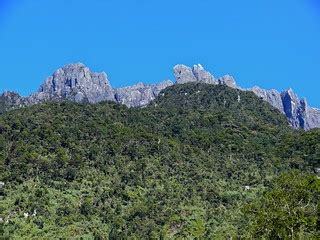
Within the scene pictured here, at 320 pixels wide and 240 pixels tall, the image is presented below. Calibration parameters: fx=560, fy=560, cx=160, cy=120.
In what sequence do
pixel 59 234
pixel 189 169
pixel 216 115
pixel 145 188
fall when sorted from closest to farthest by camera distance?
pixel 59 234 → pixel 145 188 → pixel 189 169 → pixel 216 115

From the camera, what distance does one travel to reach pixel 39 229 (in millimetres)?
60688

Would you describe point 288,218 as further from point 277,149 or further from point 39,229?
point 277,149

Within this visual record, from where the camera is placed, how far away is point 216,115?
112000 mm

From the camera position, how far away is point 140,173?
7700 centimetres

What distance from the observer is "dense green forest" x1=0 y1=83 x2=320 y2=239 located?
62.0m

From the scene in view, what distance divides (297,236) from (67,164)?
50329 millimetres

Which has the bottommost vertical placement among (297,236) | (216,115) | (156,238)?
(297,236)

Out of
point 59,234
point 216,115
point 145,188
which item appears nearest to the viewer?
point 59,234

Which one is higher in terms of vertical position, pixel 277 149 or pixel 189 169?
pixel 277 149

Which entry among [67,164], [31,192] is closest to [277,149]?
[67,164]

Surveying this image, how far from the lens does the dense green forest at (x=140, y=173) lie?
62.0 meters

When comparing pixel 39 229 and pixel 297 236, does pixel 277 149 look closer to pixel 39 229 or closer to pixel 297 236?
pixel 39 229

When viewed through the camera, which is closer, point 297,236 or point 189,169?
point 297,236

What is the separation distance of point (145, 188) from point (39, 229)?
17683mm
